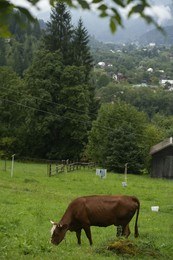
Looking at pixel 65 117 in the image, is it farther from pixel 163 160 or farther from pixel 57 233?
pixel 57 233

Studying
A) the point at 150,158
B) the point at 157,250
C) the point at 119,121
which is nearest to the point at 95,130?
the point at 119,121

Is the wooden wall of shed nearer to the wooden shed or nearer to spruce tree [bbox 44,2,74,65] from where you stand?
the wooden shed

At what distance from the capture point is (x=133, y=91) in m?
135

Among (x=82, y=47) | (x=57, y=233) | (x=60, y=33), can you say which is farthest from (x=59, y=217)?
(x=82, y=47)

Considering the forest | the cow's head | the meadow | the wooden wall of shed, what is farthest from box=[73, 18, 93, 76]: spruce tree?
the cow's head

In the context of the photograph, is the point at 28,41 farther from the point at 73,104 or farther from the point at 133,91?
the point at 73,104

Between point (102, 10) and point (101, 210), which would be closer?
point (102, 10)

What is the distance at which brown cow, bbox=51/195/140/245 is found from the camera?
11.9 metres

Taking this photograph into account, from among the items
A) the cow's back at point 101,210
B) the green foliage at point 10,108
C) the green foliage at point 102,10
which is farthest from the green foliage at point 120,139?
the green foliage at point 102,10

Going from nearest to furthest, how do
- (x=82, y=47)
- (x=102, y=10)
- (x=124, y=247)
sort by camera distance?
1. (x=102, y=10)
2. (x=124, y=247)
3. (x=82, y=47)

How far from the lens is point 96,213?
1205 centimetres

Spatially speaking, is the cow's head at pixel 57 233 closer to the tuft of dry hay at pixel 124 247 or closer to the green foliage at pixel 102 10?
the tuft of dry hay at pixel 124 247

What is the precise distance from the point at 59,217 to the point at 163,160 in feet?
90.6

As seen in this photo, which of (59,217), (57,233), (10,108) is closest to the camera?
(57,233)
